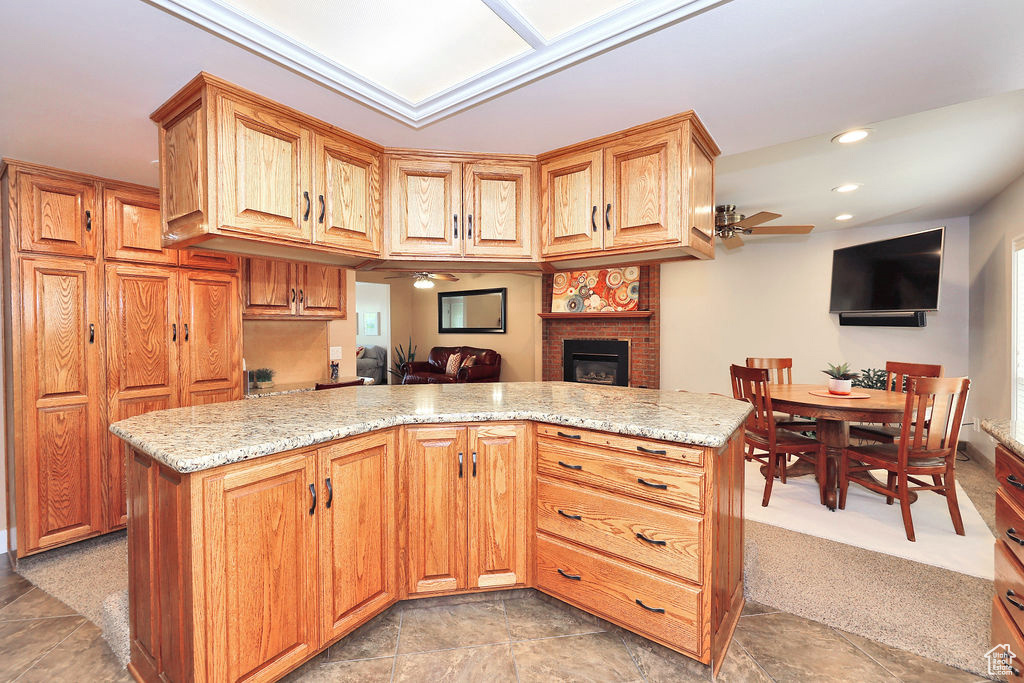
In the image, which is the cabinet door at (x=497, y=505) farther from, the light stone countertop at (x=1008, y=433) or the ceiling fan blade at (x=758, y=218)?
the ceiling fan blade at (x=758, y=218)

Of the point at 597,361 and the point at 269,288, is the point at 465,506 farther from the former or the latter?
the point at 597,361

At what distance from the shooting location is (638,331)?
6219mm

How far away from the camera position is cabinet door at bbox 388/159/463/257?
2.41 metres

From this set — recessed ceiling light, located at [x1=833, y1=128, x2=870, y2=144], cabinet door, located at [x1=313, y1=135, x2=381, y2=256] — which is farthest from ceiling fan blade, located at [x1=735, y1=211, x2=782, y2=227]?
cabinet door, located at [x1=313, y1=135, x2=381, y2=256]

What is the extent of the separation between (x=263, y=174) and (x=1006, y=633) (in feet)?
10.4

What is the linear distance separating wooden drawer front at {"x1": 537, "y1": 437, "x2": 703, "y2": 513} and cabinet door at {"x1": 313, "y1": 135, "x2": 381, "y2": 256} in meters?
1.35

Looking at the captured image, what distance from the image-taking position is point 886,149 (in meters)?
2.82

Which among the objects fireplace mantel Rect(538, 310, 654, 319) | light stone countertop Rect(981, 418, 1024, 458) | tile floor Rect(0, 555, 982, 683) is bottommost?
tile floor Rect(0, 555, 982, 683)

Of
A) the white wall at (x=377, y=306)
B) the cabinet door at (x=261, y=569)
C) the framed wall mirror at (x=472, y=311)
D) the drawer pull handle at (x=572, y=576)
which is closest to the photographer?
the cabinet door at (x=261, y=569)

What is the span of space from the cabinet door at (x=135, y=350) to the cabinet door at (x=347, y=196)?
155 centimetres

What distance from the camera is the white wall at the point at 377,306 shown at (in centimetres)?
882

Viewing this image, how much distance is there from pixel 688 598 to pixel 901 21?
2026 mm

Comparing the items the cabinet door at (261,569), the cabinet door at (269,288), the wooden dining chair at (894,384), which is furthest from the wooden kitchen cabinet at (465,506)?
the wooden dining chair at (894,384)

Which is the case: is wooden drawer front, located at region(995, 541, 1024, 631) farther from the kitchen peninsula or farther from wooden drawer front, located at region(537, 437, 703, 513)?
wooden drawer front, located at region(537, 437, 703, 513)
